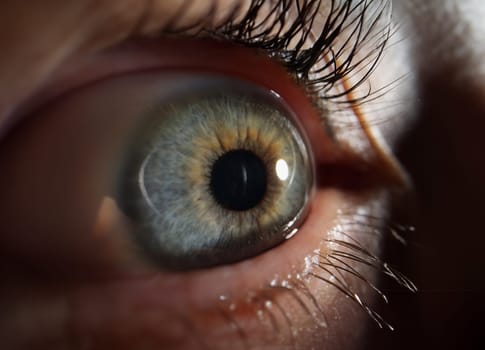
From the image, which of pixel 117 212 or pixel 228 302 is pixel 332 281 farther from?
pixel 117 212

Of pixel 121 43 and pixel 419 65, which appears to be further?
pixel 419 65

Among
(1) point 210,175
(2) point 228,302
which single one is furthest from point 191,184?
(2) point 228,302

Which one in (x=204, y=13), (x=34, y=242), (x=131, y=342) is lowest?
(x=131, y=342)

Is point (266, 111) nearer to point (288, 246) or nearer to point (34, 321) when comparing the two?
point (288, 246)

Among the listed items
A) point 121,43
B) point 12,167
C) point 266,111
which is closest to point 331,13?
point 266,111

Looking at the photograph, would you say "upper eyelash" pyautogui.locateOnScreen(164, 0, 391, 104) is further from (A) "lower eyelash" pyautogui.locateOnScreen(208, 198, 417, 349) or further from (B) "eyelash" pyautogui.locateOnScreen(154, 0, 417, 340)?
(A) "lower eyelash" pyautogui.locateOnScreen(208, 198, 417, 349)

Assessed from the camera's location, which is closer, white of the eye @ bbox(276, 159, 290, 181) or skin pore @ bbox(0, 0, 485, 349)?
skin pore @ bbox(0, 0, 485, 349)

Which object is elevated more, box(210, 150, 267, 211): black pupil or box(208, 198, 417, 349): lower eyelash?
box(210, 150, 267, 211): black pupil

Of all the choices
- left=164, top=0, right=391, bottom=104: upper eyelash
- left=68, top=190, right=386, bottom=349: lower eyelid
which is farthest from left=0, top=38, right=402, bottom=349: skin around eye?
left=164, top=0, right=391, bottom=104: upper eyelash
